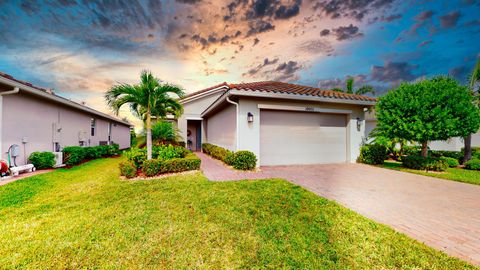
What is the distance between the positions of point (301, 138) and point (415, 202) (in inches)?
198

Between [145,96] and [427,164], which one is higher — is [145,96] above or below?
above

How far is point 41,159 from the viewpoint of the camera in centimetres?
731

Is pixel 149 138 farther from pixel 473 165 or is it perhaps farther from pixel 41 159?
pixel 473 165

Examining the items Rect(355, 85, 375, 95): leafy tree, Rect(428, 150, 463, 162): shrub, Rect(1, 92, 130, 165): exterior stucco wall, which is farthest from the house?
Rect(355, 85, 375, 95): leafy tree

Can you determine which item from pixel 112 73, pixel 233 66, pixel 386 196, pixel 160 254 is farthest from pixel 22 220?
pixel 233 66

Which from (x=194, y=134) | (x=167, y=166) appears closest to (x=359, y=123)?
(x=167, y=166)

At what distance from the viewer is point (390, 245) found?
2.39 metres

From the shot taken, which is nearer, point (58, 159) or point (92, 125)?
point (58, 159)

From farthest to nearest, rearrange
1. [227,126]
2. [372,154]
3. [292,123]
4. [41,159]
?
[227,126] → [372,154] → [292,123] → [41,159]

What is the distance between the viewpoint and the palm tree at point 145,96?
670cm

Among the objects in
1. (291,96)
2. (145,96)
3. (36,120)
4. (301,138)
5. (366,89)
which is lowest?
(301,138)

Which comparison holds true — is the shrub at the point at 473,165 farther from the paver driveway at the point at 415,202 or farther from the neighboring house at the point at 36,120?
the neighboring house at the point at 36,120

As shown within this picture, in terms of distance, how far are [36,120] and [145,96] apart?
5311 mm

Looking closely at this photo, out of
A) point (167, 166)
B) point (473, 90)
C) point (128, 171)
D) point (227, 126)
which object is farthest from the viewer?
point (473, 90)
